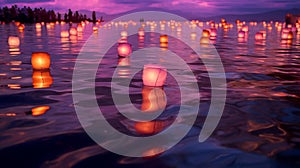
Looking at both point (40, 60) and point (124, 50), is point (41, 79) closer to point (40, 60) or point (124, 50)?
point (40, 60)

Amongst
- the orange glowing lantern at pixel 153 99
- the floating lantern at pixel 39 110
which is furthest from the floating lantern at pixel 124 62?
the floating lantern at pixel 39 110

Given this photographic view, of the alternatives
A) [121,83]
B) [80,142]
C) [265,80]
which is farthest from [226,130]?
[265,80]

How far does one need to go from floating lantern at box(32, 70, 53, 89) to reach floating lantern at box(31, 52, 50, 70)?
0.18 m

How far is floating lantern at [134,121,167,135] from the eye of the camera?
13.3 ft

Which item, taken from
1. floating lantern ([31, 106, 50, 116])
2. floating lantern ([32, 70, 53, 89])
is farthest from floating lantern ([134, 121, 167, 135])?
floating lantern ([32, 70, 53, 89])

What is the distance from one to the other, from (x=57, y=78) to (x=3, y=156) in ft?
14.3

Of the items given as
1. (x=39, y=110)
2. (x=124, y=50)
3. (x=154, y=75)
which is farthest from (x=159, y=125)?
(x=124, y=50)

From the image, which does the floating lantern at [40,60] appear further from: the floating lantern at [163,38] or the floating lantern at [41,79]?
the floating lantern at [163,38]

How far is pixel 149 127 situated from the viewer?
4.21 m

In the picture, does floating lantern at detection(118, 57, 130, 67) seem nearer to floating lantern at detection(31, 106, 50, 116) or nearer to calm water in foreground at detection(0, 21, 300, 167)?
calm water in foreground at detection(0, 21, 300, 167)

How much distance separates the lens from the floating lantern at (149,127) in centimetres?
406

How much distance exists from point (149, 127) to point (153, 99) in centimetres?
148

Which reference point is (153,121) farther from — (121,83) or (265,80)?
(265,80)

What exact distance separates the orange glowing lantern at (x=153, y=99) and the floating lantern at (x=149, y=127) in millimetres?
605
